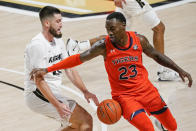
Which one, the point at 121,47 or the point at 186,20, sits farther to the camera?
the point at 186,20

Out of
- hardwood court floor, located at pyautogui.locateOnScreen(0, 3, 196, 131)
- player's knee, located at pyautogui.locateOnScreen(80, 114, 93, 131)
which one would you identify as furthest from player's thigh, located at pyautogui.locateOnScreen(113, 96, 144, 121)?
hardwood court floor, located at pyautogui.locateOnScreen(0, 3, 196, 131)

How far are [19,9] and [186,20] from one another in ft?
16.7

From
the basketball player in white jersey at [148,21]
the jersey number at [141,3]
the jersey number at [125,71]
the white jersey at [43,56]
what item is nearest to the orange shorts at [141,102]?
the jersey number at [125,71]

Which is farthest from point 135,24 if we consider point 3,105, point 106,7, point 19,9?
point 3,105

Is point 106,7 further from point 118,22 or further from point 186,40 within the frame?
point 118,22

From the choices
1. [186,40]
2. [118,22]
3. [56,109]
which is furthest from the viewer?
Answer: [186,40]

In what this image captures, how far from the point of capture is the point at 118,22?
19.7 ft

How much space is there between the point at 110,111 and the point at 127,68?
556mm

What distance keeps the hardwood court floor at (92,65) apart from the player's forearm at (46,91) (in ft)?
5.44

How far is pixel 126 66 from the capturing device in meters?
6.18

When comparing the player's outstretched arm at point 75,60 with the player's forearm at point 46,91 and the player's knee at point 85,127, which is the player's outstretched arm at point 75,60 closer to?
the player's forearm at point 46,91

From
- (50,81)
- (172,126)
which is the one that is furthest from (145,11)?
(172,126)

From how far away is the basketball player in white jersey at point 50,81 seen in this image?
624 centimetres

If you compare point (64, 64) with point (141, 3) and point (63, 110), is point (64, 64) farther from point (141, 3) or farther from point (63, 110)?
point (141, 3)
